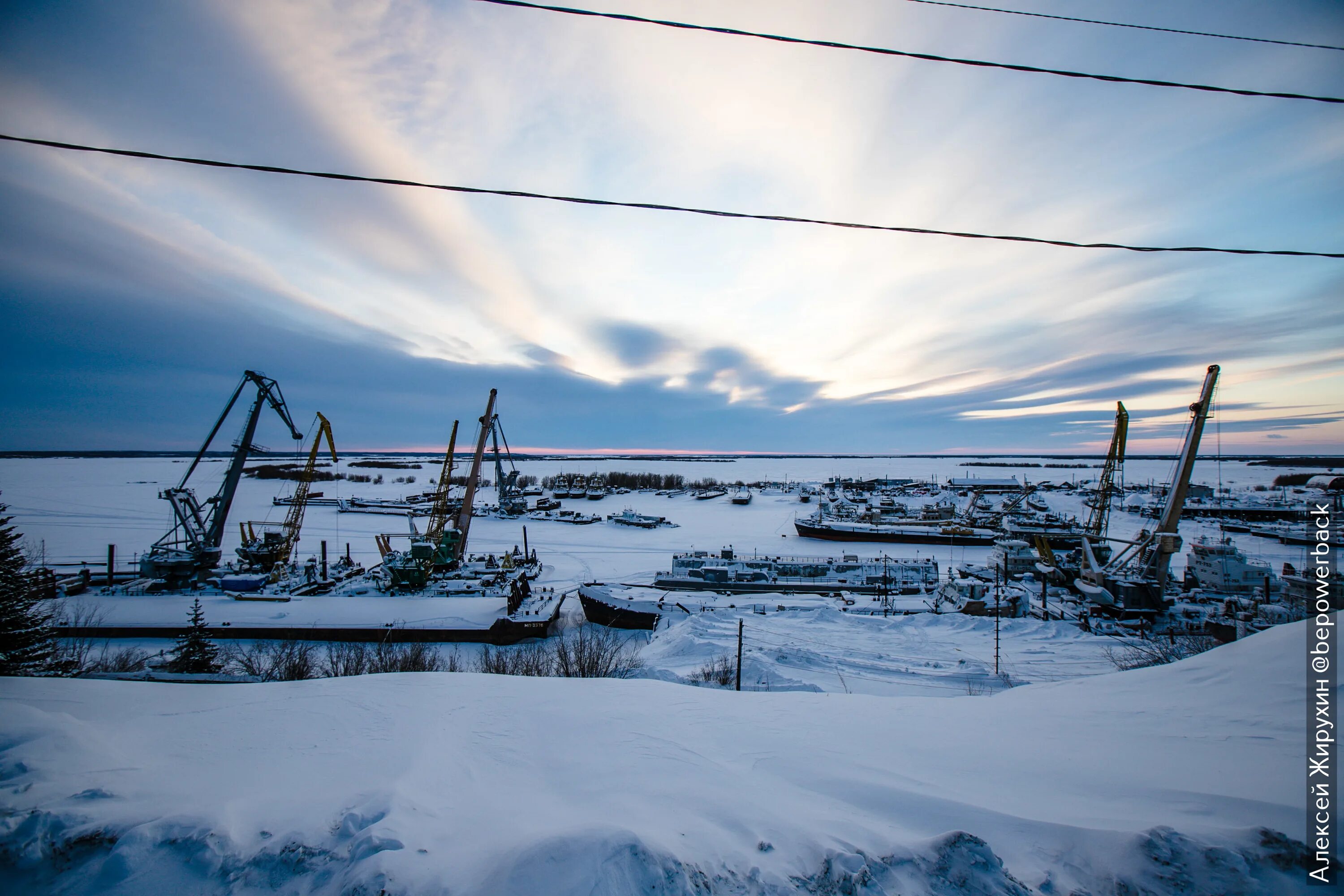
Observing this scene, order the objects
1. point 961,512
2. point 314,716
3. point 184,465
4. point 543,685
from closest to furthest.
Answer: point 314,716 < point 543,685 < point 961,512 < point 184,465

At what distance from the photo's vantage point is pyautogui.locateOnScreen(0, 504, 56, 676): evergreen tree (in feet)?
30.0

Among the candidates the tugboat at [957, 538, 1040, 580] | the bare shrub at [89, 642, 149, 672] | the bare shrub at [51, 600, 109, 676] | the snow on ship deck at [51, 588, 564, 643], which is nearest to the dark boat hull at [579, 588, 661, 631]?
the snow on ship deck at [51, 588, 564, 643]

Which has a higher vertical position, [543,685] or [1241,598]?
[543,685]

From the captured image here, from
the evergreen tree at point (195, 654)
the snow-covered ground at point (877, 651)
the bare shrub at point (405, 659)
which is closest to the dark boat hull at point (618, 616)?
the snow-covered ground at point (877, 651)

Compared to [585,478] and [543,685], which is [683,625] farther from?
[585,478]

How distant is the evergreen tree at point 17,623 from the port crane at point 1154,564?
3946cm

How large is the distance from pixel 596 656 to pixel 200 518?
119 ft

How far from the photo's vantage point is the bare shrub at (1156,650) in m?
12.7

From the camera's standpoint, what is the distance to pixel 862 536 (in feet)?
166

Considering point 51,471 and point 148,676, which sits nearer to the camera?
point 148,676

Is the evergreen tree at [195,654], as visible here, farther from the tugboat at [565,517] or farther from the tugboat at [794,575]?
the tugboat at [565,517]

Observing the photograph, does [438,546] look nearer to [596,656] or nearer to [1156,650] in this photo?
[596,656]

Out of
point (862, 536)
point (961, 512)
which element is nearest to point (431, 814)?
point (862, 536)

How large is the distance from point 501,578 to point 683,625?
13353 millimetres
